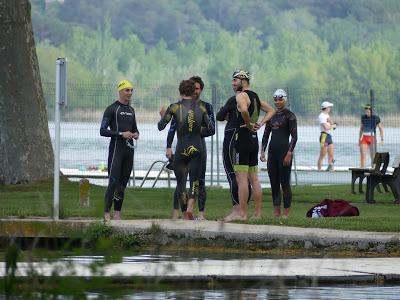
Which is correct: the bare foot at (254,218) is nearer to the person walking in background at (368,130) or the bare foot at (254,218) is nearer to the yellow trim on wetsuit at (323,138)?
the person walking in background at (368,130)

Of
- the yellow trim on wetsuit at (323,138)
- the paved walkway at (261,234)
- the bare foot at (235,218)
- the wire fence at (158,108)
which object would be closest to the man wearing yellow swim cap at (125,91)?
the bare foot at (235,218)

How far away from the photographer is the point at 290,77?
150m

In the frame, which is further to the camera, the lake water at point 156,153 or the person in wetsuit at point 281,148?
the lake water at point 156,153

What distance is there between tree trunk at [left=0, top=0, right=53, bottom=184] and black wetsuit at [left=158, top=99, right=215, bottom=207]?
909 cm

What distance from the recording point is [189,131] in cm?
1758

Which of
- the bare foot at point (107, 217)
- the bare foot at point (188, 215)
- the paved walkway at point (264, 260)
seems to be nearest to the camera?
the paved walkway at point (264, 260)

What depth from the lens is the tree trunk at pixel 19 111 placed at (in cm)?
2659

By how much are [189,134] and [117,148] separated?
3.08 ft

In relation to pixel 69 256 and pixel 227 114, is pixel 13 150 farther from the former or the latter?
pixel 69 256

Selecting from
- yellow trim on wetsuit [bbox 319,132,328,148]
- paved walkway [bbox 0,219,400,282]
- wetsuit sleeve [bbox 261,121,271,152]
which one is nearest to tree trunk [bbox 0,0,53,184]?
wetsuit sleeve [bbox 261,121,271,152]

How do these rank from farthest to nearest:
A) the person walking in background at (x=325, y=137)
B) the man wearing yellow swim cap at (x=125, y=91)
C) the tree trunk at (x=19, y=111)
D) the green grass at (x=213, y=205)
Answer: the person walking in background at (x=325, y=137), the tree trunk at (x=19, y=111), the man wearing yellow swim cap at (x=125, y=91), the green grass at (x=213, y=205)

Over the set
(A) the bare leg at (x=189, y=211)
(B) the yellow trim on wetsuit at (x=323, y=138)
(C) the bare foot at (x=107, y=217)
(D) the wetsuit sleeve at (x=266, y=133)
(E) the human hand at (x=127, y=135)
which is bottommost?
(C) the bare foot at (x=107, y=217)

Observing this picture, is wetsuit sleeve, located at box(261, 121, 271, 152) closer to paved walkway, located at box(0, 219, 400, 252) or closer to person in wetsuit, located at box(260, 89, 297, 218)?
person in wetsuit, located at box(260, 89, 297, 218)

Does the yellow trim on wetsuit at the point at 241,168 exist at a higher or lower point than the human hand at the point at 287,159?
lower
